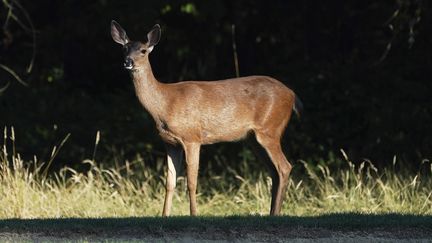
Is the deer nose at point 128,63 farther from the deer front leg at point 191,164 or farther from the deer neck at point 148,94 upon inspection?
the deer front leg at point 191,164

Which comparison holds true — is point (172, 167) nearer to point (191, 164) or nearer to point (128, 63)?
point (191, 164)

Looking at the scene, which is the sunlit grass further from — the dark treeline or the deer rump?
the dark treeline

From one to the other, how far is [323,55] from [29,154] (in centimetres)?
519

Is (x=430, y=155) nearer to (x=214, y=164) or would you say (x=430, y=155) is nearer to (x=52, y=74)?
(x=214, y=164)

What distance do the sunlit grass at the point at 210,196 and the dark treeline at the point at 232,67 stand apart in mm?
A: 1884

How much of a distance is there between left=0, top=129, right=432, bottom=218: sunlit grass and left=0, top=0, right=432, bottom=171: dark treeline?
6.18ft

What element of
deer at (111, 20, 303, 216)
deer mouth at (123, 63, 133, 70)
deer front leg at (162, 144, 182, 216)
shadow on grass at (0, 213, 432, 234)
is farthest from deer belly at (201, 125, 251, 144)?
shadow on grass at (0, 213, 432, 234)

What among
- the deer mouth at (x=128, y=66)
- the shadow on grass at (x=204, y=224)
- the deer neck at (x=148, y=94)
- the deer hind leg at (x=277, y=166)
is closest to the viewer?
the shadow on grass at (x=204, y=224)

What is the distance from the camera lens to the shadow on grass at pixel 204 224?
8984 mm

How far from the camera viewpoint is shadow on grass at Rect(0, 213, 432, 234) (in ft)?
29.5

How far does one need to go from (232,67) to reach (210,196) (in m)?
5.44

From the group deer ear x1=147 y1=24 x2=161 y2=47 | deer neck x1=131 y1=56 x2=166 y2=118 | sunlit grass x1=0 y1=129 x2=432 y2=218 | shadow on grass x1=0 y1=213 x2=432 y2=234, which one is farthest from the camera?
sunlit grass x1=0 y1=129 x2=432 y2=218

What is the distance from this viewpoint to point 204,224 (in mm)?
9078

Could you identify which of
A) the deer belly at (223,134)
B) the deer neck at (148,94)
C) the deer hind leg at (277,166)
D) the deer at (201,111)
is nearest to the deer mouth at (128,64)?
the deer at (201,111)
